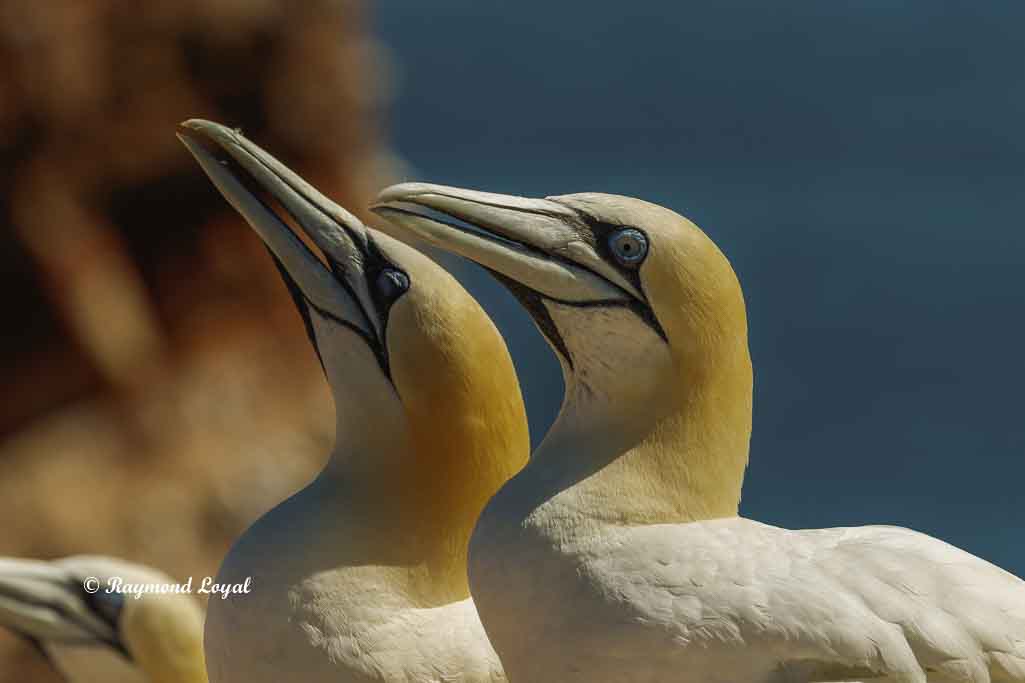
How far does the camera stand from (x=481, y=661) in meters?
4.98

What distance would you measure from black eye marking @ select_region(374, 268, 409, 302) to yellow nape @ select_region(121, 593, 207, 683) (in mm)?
2136

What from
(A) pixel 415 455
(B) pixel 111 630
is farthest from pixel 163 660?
(A) pixel 415 455

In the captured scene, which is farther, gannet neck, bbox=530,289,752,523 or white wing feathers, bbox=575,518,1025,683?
gannet neck, bbox=530,289,752,523

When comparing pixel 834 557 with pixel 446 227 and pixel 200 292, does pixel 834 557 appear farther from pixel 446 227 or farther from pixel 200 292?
pixel 200 292

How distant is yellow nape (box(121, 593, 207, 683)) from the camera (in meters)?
6.91

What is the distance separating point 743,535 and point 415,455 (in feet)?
3.30

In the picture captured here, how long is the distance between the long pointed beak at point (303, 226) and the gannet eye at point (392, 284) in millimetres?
53

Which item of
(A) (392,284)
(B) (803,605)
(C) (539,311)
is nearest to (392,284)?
(A) (392,284)

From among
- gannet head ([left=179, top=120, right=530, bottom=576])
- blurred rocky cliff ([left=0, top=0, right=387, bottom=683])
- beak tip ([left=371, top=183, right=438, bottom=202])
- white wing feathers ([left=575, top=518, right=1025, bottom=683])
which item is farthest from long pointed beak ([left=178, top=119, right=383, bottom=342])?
blurred rocky cliff ([left=0, top=0, right=387, bottom=683])

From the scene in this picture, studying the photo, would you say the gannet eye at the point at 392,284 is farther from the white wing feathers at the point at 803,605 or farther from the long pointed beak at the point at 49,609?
the long pointed beak at the point at 49,609

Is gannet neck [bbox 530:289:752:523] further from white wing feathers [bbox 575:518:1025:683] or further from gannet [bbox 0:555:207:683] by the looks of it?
gannet [bbox 0:555:207:683]

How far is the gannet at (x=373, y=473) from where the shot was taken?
194 inches

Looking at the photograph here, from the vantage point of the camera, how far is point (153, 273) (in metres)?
12.2

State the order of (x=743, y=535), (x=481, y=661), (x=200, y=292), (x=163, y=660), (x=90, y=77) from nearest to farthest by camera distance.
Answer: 1. (x=743, y=535)
2. (x=481, y=661)
3. (x=163, y=660)
4. (x=90, y=77)
5. (x=200, y=292)
